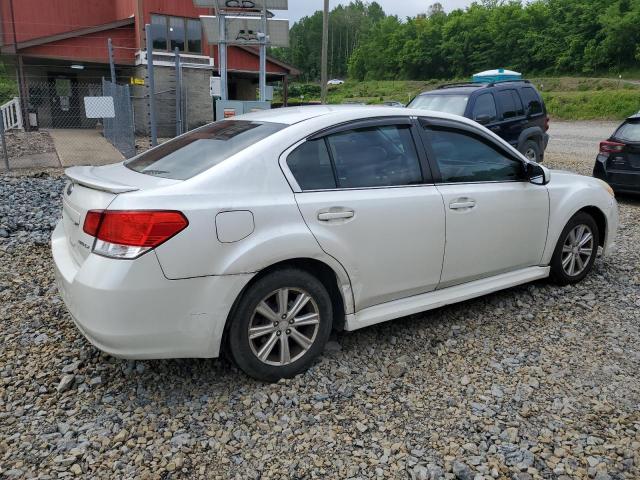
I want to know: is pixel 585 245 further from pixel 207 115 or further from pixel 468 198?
pixel 207 115

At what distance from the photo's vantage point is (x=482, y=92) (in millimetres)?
10352

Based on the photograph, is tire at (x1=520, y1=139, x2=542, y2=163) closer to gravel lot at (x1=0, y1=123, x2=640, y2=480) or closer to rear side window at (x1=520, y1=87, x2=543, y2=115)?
rear side window at (x1=520, y1=87, x2=543, y2=115)

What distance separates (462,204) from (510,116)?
7.73 m

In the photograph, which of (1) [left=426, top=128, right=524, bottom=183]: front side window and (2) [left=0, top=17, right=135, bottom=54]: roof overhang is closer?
(1) [left=426, top=128, right=524, bottom=183]: front side window

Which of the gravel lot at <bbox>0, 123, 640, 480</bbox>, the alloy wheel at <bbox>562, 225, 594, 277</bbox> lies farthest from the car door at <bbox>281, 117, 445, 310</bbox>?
the alloy wheel at <bbox>562, 225, 594, 277</bbox>

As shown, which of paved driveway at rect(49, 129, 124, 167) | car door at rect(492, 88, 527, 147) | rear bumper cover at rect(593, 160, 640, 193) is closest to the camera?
rear bumper cover at rect(593, 160, 640, 193)

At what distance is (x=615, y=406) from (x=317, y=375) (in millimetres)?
1697

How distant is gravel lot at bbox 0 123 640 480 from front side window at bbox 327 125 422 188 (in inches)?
44.9

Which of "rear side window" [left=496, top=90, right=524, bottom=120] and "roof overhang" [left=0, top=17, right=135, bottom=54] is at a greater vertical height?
"roof overhang" [left=0, top=17, right=135, bottom=54]

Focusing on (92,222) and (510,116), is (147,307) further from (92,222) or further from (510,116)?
(510,116)

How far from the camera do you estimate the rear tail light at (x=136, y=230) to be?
8.94ft

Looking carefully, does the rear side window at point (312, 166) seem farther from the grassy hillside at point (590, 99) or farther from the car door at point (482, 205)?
the grassy hillside at point (590, 99)

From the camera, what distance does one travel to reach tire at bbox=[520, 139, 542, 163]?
10975 millimetres

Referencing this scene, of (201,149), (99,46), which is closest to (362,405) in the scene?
(201,149)
